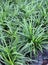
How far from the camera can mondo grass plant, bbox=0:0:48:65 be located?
2.68 m

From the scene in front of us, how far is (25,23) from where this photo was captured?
3.07 m

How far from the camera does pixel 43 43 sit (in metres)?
2.94

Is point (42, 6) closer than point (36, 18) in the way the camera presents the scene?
No

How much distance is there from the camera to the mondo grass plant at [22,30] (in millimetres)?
2678

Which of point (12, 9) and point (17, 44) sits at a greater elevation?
point (12, 9)

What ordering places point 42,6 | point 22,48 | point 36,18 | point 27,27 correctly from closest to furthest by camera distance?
point 22,48, point 27,27, point 36,18, point 42,6

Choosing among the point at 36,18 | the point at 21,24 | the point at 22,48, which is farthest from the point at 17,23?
the point at 22,48

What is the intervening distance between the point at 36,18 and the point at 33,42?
639mm

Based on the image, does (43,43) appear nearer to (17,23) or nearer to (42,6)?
(17,23)

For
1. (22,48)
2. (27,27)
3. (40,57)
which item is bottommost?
(40,57)

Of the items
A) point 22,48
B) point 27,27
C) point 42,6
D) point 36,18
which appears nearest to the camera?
point 22,48

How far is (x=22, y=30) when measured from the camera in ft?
9.98

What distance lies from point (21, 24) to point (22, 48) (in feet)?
1.77

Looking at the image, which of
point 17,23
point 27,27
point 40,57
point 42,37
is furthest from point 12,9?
point 40,57
